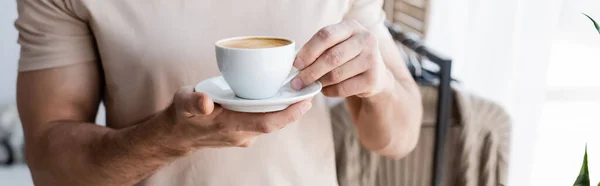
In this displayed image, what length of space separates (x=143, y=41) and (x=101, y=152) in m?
0.16

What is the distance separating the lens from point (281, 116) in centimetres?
55

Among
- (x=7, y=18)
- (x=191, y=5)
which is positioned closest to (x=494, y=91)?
(x=191, y=5)

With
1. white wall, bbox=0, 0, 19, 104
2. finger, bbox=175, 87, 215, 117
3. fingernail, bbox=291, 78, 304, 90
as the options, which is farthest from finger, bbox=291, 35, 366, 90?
white wall, bbox=0, 0, 19, 104

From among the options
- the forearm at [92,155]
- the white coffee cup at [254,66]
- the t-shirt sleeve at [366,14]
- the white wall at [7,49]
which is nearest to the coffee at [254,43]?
the white coffee cup at [254,66]

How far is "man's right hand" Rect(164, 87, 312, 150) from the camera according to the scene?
0.54 meters

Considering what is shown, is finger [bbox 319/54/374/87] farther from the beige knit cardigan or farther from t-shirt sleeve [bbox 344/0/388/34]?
the beige knit cardigan

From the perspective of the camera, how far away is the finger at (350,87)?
63 centimetres

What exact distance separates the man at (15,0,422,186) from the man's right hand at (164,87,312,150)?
0.14 ft

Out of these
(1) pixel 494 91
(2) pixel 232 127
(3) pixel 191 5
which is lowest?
(1) pixel 494 91

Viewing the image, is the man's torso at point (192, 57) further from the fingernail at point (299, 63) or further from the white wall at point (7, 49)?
the white wall at point (7, 49)

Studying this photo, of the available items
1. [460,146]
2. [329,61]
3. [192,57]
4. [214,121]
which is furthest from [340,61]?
[460,146]

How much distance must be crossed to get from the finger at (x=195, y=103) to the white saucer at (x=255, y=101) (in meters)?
0.02

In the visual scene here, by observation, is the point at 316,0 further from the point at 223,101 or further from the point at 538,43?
the point at 538,43

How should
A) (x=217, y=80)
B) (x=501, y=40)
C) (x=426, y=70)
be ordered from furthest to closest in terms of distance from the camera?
(x=501, y=40) < (x=426, y=70) < (x=217, y=80)
